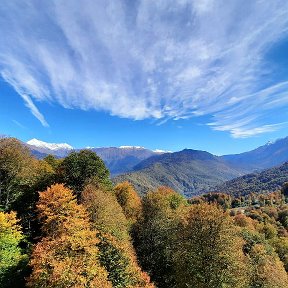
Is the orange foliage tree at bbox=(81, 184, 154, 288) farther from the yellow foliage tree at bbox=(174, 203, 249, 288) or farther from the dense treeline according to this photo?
the yellow foliage tree at bbox=(174, 203, 249, 288)

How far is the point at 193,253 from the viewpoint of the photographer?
51438 mm

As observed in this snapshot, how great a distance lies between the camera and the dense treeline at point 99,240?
44219mm

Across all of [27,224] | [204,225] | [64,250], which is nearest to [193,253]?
[204,225]

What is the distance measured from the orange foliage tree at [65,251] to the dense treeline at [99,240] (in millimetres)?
139

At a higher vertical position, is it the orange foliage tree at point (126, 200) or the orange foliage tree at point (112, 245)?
the orange foliage tree at point (126, 200)

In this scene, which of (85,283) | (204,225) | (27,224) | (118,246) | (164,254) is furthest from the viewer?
(27,224)

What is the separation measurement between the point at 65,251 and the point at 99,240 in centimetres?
610

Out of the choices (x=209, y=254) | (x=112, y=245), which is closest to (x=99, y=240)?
(x=112, y=245)

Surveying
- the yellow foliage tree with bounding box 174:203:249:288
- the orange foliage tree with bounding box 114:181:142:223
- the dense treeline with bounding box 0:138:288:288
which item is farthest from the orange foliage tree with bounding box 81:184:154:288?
the orange foliage tree with bounding box 114:181:142:223

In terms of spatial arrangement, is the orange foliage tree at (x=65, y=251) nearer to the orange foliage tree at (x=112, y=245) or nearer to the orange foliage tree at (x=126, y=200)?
the orange foliage tree at (x=112, y=245)

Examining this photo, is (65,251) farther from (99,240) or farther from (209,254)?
(209,254)

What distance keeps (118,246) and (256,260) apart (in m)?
40.1

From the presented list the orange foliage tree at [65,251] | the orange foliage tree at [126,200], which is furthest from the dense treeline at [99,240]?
the orange foliage tree at [126,200]

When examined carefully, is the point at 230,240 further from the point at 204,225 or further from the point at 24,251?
the point at 24,251
